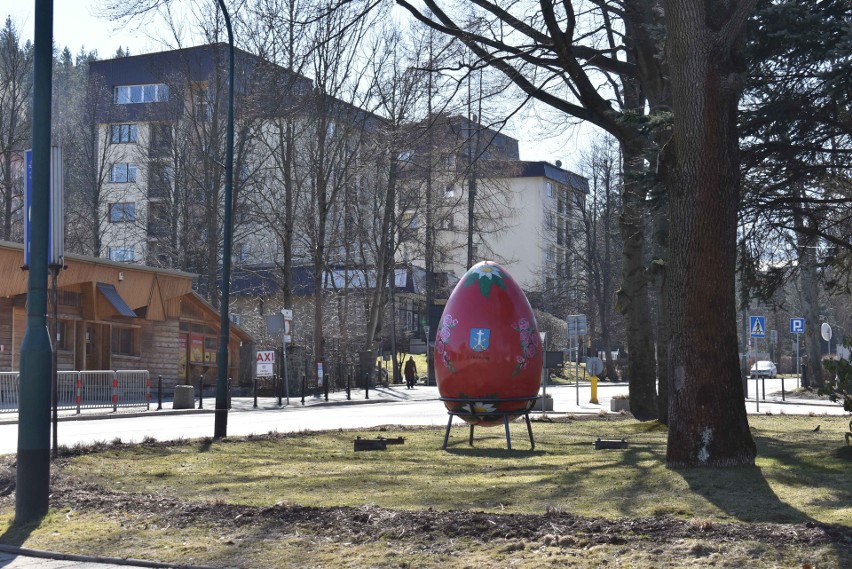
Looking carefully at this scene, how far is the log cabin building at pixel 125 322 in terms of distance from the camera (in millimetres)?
35594

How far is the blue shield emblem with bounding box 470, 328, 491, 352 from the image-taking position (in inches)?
605

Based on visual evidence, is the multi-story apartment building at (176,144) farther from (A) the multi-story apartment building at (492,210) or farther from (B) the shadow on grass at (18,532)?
(B) the shadow on grass at (18,532)

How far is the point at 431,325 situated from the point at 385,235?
23.7 ft

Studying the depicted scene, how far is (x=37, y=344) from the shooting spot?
9352 mm

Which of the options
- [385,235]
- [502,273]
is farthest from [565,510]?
[385,235]

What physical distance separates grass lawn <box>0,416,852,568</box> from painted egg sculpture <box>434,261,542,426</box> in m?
0.86

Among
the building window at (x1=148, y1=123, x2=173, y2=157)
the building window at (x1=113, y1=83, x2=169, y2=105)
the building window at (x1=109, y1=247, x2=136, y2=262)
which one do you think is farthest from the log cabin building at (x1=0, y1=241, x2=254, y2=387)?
the building window at (x1=113, y1=83, x2=169, y2=105)

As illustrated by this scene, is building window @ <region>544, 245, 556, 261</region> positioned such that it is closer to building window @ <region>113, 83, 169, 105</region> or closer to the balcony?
building window @ <region>113, 83, 169, 105</region>

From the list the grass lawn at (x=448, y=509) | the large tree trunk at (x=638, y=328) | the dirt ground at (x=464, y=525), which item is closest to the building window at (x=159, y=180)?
the large tree trunk at (x=638, y=328)

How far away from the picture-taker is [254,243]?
218ft

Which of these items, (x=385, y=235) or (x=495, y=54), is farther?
(x=385, y=235)

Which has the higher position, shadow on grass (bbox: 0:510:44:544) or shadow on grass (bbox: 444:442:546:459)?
shadow on grass (bbox: 444:442:546:459)

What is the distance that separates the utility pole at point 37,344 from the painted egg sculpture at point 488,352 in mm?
7078

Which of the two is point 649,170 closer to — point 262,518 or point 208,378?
point 262,518
